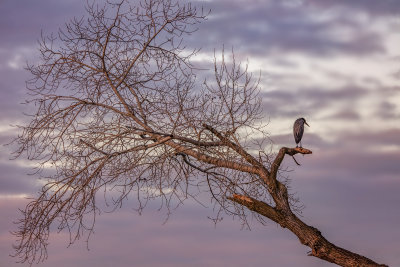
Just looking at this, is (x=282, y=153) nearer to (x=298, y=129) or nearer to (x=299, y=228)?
(x=298, y=129)

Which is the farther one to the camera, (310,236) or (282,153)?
(282,153)

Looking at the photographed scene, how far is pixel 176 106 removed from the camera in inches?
448

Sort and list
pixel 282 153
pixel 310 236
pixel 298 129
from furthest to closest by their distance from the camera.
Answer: pixel 298 129, pixel 282 153, pixel 310 236

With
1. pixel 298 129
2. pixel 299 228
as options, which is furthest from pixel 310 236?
pixel 298 129

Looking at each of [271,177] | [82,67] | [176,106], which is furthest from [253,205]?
[82,67]

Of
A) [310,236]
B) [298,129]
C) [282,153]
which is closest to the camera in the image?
[310,236]

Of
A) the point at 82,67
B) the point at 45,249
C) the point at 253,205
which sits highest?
the point at 82,67

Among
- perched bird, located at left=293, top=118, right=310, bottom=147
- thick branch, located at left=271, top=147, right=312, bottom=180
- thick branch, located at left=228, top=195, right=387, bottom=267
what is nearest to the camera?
thick branch, located at left=228, top=195, right=387, bottom=267

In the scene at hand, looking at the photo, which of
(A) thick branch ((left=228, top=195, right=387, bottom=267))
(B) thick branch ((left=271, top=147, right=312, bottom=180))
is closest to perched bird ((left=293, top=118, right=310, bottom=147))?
(B) thick branch ((left=271, top=147, right=312, bottom=180))

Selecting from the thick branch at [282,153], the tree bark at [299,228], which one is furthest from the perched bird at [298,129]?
the tree bark at [299,228]

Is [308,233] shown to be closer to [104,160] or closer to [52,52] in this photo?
[104,160]

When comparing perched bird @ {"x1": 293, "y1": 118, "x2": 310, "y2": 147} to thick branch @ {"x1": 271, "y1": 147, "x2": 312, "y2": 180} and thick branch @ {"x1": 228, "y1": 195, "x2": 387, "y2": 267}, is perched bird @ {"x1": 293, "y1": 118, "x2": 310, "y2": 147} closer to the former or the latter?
thick branch @ {"x1": 271, "y1": 147, "x2": 312, "y2": 180}

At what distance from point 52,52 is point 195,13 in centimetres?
280

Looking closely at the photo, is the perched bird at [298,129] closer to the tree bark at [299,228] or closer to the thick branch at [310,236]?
the tree bark at [299,228]
